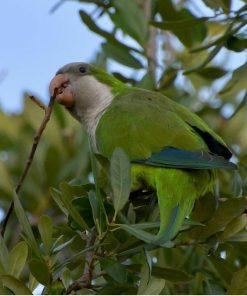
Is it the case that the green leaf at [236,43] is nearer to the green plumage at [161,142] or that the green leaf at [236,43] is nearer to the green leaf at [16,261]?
the green plumage at [161,142]

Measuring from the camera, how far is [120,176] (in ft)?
5.86

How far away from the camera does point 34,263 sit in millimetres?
1669

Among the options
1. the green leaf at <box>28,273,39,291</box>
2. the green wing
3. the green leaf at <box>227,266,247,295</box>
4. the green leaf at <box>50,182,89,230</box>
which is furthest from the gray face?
the green leaf at <box>227,266,247,295</box>

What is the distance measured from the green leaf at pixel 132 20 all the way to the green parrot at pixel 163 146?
193mm

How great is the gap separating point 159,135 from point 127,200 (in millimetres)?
506

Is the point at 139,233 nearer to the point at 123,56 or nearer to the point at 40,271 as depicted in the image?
the point at 40,271

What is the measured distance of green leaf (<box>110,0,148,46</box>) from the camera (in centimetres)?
268

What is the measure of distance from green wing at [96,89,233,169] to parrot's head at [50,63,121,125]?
28 cm

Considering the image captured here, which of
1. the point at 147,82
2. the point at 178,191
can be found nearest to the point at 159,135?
the point at 178,191

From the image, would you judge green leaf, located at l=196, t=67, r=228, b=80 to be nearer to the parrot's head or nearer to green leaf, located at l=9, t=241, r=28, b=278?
the parrot's head

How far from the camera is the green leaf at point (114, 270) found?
1.75m

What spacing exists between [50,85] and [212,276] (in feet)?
3.13

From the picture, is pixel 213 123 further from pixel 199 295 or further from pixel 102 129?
pixel 199 295

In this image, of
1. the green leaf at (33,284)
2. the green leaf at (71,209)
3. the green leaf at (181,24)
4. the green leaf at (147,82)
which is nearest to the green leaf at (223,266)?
the green leaf at (71,209)
